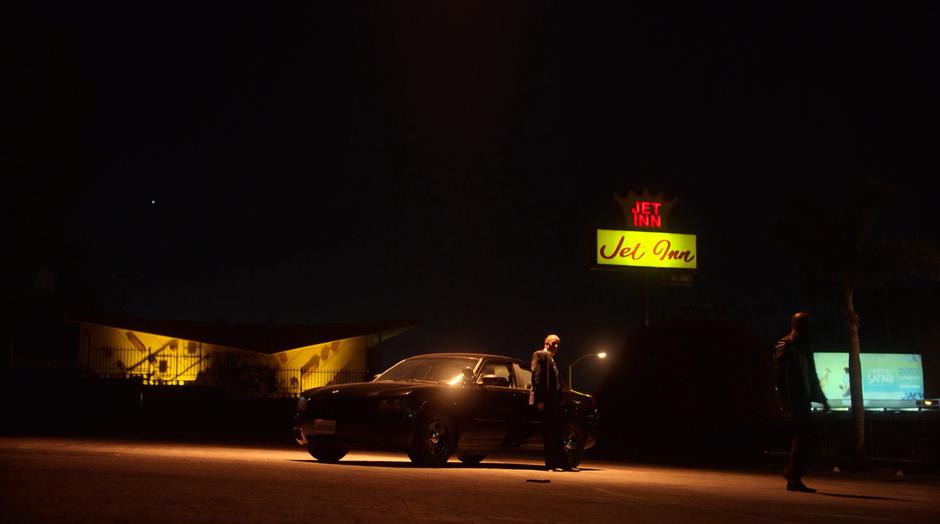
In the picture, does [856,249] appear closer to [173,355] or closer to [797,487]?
[797,487]

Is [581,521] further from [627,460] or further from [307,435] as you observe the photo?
[627,460]

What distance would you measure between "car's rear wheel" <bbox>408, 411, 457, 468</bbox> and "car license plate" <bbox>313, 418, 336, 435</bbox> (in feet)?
3.50

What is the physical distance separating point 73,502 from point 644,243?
29.4 meters

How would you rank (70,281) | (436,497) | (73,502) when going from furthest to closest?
(70,281) < (436,497) < (73,502)

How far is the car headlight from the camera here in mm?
14062

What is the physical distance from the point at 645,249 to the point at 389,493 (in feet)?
88.9

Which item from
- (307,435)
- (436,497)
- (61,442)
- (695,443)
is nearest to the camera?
(436,497)

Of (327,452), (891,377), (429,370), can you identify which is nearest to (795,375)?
(429,370)

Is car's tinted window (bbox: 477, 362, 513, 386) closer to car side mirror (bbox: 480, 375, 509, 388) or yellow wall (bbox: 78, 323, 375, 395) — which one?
car side mirror (bbox: 480, 375, 509, 388)

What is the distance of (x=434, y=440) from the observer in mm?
14469

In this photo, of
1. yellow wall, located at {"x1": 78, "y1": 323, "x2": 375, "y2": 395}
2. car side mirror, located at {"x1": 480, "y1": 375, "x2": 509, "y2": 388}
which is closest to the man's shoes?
car side mirror, located at {"x1": 480, "y1": 375, "x2": 509, "y2": 388}

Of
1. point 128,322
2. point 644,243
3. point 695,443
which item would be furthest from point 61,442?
point 128,322

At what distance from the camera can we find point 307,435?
1462cm

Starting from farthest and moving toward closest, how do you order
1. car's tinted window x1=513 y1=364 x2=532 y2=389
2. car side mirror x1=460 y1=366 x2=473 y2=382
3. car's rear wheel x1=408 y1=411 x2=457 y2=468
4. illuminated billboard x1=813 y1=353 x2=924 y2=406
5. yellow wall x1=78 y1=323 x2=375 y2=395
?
illuminated billboard x1=813 y1=353 x2=924 y2=406 → yellow wall x1=78 y1=323 x2=375 y2=395 → car's tinted window x1=513 y1=364 x2=532 y2=389 → car side mirror x1=460 y1=366 x2=473 y2=382 → car's rear wheel x1=408 y1=411 x2=457 y2=468
